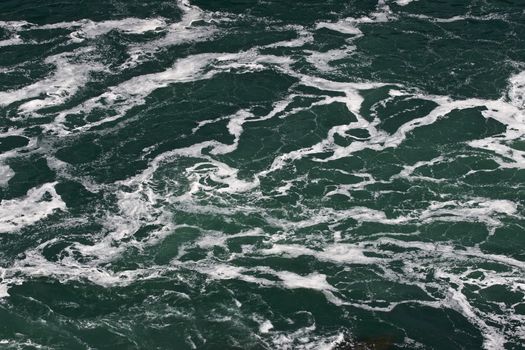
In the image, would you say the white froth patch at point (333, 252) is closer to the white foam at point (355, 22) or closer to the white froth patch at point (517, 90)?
the white froth patch at point (517, 90)

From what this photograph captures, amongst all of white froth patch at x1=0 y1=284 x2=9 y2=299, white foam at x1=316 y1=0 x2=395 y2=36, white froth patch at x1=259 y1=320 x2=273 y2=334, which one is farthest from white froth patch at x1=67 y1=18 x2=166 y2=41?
white froth patch at x1=259 y1=320 x2=273 y2=334

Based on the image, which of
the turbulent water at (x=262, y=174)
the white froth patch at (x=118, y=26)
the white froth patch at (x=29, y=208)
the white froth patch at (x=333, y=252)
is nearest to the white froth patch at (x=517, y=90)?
the turbulent water at (x=262, y=174)

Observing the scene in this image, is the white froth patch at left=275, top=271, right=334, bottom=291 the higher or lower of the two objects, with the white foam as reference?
lower

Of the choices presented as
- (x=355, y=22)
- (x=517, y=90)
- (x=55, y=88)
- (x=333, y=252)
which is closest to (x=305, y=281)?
(x=333, y=252)

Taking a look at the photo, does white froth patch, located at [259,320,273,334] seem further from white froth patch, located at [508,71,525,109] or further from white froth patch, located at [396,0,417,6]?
white froth patch, located at [396,0,417,6]

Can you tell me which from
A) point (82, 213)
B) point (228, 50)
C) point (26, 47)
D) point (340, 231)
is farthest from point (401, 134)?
point (26, 47)
